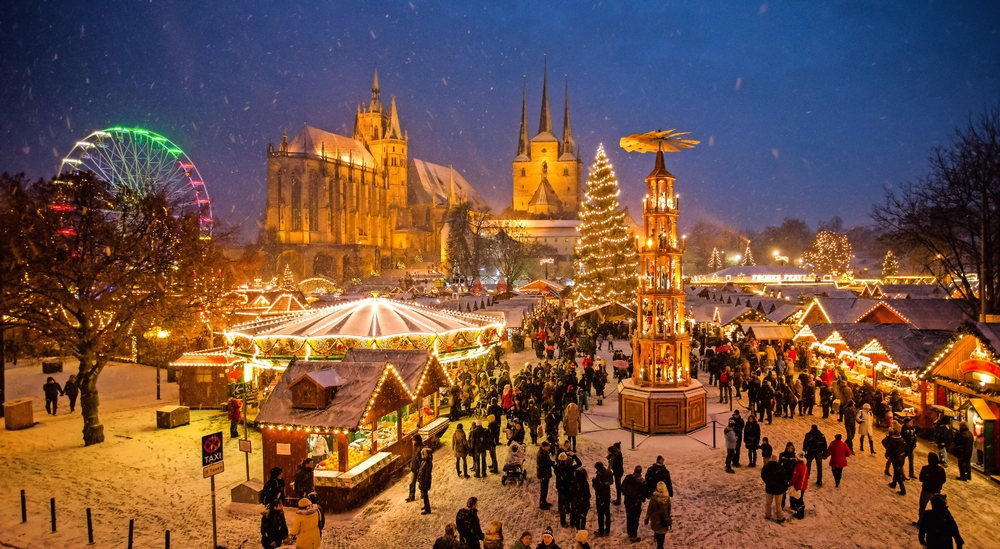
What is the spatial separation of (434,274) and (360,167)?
23.8m

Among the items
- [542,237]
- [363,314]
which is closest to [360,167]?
[542,237]

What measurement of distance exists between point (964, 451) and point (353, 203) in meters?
82.0

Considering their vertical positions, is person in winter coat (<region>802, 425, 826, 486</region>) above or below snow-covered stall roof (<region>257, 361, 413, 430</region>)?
below

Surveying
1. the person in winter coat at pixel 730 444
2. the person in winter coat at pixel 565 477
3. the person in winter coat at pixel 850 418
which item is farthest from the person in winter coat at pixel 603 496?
the person in winter coat at pixel 850 418

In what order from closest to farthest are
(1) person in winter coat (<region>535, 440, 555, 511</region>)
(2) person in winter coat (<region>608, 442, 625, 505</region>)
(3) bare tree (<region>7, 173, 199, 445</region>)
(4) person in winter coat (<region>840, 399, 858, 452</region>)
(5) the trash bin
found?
(2) person in winter coat (<region>608, 442, 625, 505</region>)
(1) person in winter coat (<region>535, 440, 555, 511</region>)
(4) person in winter coat (<region>840, 399, 858, 452</region>)
(3) bare tree (<region>7, 173, 199, 445</region>)
(5) the trash bin

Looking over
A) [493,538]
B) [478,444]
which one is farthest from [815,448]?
[493,538]

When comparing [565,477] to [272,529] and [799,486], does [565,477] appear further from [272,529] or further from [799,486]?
[272,529]

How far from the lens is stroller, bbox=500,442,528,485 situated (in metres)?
10.4

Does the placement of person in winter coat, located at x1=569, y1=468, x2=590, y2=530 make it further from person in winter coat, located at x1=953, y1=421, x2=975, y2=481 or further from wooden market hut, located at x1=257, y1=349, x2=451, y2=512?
person in winter coat, located at x1=953, y1=421, x2=975, y2=481

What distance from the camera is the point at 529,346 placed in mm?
30297

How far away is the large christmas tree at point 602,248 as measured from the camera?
3456cm

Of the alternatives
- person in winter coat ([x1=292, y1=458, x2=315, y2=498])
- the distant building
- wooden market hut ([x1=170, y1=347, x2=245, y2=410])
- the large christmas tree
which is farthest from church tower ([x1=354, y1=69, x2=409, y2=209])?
person in winter coat ([x1=292, y1=458, x2=315, y2=498])

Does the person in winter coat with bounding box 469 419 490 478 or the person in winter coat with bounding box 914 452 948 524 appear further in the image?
the person in winter coat with bounding box 469 419 490 478

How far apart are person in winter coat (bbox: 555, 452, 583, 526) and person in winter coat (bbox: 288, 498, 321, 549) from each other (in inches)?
136
